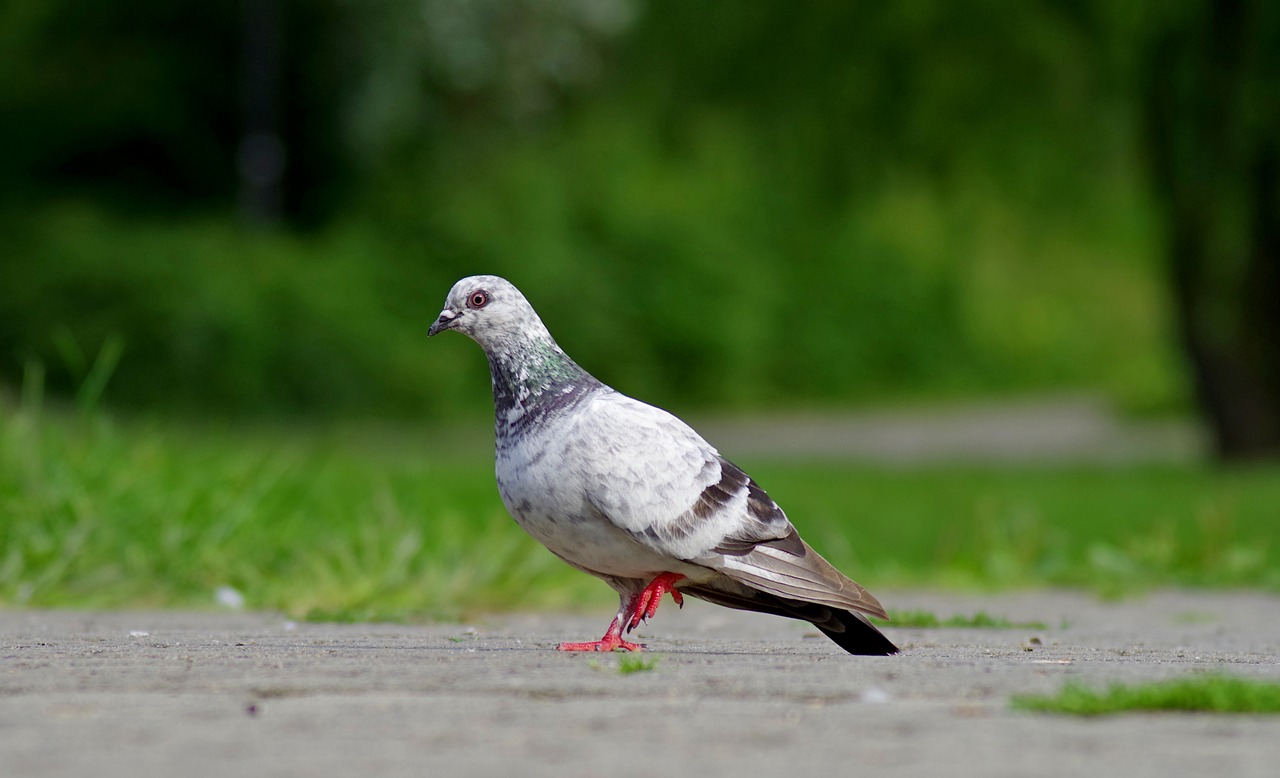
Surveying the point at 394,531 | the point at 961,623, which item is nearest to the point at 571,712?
the point at 961,623

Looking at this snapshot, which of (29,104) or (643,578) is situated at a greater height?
(29,104)

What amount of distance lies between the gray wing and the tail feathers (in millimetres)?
101

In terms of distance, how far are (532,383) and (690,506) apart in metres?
0.52

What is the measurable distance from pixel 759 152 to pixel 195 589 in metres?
7.99

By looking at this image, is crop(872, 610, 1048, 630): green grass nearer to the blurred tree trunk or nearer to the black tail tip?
the black tail tip

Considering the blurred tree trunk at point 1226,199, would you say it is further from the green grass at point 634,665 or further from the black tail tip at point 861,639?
the green grass at point 634,665

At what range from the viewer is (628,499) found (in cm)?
396

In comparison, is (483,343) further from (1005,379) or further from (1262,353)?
(1005,379)


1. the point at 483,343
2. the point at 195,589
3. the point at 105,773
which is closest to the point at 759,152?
the point at 195,589

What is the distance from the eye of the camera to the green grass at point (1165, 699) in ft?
9.98

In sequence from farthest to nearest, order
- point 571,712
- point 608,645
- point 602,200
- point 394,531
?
point 602,200 < point 394,531 < point 608,645 < point 571,712

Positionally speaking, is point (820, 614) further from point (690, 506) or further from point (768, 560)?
point (690, 506)

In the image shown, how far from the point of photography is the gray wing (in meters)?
3.97

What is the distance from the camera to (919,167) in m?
13.1
